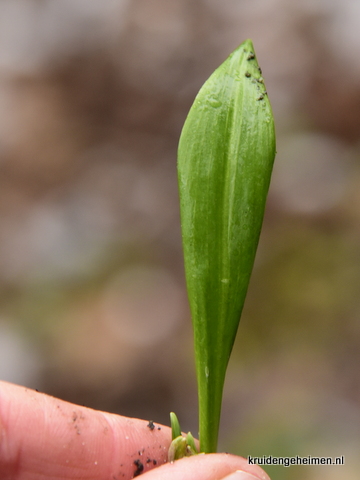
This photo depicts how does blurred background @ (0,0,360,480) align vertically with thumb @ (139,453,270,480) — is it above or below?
above

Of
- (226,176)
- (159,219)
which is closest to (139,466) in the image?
(226,176)

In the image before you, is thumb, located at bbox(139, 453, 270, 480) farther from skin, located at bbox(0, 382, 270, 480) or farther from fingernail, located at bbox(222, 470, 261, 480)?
skin, located at bbox(0, 382, 270, 480)

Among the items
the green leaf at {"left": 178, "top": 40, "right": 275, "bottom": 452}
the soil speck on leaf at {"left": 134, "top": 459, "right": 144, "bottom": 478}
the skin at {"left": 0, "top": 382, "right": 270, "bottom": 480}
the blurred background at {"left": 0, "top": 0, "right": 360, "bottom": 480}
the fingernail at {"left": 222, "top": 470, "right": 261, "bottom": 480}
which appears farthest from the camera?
the blurred background at {"left": 0, "top": 0, "right": 360, "bottom": 480}

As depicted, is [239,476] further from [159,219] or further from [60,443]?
[159,219]

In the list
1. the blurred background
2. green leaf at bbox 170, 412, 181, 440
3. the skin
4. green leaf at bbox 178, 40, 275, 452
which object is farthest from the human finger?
the blurred background

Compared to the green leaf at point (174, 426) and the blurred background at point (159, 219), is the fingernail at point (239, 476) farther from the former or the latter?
the blurred background at point (159, 219)

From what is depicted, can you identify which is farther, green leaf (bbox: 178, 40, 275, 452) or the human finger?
the human finger

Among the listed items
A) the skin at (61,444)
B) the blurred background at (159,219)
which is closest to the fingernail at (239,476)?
the skin at (61,444)

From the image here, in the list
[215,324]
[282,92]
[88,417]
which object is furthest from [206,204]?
[282,92]
